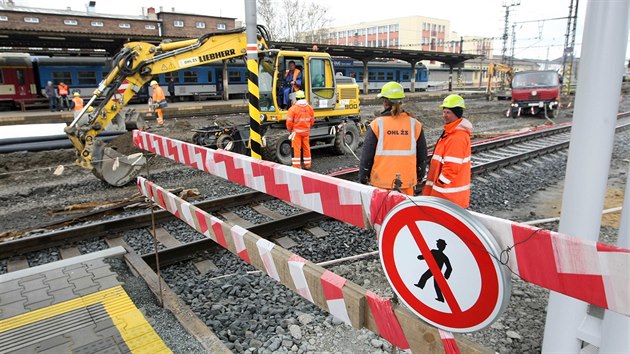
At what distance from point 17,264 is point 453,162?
5.45 m

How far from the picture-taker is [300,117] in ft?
31.1

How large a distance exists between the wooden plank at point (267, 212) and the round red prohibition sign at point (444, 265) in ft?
16.5

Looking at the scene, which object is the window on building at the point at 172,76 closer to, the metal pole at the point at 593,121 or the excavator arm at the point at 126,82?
the excavator arm at the point at 126,82

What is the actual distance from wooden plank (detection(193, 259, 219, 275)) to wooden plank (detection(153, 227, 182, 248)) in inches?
22.6

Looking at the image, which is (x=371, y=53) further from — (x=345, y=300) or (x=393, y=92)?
(x=345, y=300)

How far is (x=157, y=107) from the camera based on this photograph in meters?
17.9

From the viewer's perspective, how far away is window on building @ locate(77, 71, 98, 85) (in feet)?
88.2

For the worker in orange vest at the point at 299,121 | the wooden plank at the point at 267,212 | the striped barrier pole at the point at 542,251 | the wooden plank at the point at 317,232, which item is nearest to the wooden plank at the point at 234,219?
the wooden plank at the point at 267,212

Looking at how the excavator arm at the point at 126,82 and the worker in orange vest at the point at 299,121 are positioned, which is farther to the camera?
the worker in orange vest at the point at 299,121

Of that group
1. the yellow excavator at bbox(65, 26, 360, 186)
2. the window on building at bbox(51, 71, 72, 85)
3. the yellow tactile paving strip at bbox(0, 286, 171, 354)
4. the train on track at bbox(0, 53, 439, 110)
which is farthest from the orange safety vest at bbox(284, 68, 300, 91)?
the window on building at bbox(51, 71, 72, 85)

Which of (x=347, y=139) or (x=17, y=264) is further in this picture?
(x=347, y=139)

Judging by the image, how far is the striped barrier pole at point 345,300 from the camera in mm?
1777

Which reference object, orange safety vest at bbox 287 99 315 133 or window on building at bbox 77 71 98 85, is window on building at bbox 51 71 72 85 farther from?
orange safety vest at bbox 287 99 315 133

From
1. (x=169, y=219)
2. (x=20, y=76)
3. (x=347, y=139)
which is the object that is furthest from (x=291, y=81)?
(x=20, y=76)
